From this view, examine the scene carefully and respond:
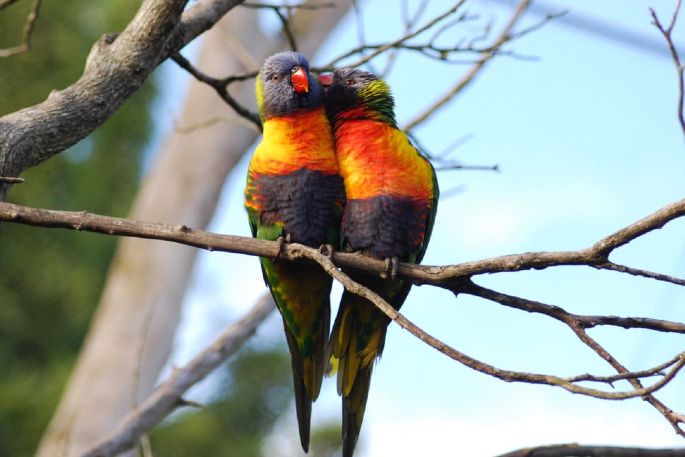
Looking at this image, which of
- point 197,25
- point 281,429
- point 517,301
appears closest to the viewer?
point 517,301

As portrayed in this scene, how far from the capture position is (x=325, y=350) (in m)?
2.83

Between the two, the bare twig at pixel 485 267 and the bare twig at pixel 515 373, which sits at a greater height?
the bare twig at pixel 485 267

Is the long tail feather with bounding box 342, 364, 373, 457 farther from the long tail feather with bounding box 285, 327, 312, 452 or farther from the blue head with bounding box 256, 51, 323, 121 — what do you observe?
the blue head with bounding box 256, 51, 323, 121

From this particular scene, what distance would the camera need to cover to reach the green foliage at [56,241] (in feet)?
25.2

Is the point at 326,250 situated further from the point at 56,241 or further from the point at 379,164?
the point at 56,241

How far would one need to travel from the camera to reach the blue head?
2852 mm

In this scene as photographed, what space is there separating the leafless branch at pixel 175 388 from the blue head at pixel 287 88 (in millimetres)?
1199

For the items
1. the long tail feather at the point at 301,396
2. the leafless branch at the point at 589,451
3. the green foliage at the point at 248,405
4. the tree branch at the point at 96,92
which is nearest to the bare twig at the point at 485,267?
the leafless branch at the point at 589,451

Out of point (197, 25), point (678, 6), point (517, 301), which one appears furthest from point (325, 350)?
point (678, 6)

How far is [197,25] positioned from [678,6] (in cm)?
167

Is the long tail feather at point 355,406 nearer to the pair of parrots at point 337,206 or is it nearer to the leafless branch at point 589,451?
the pair of parrots at point 337,206

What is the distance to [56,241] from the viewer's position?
8336 millimetres

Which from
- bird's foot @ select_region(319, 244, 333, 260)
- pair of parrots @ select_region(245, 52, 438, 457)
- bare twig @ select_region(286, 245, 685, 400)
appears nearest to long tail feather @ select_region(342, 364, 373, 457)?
pair of parrots @ select_region(245, 52, 438, 457)

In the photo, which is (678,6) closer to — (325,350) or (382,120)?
(382,120)
